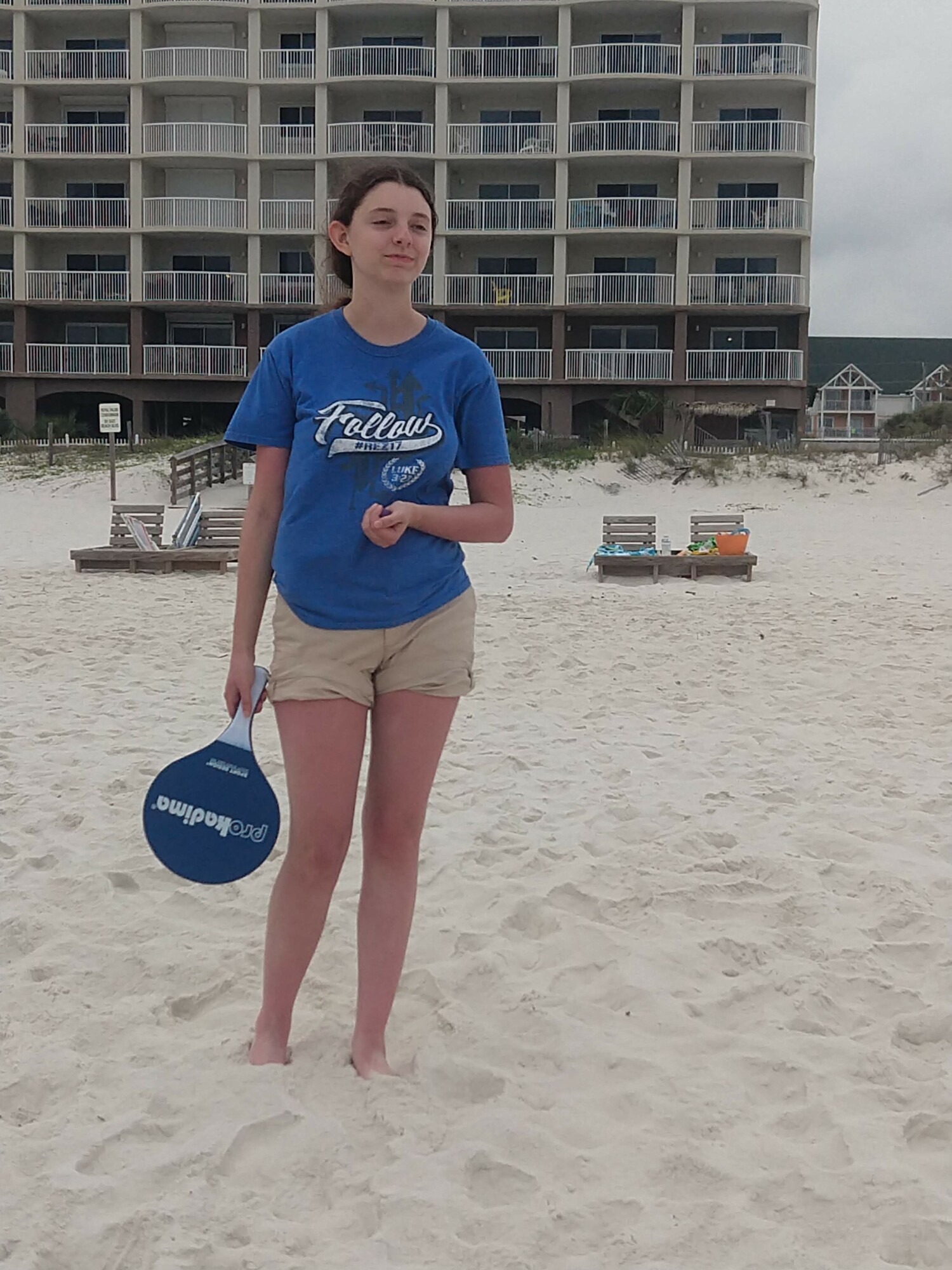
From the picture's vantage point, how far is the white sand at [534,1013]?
7.26 feet

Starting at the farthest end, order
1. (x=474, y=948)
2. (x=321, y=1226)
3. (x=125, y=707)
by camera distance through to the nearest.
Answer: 1. (x=125, y=707)
2. (x=474, y=948)
3. (x=321, y=1226)

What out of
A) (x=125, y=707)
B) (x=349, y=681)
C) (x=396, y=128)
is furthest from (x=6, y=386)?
(x=349, y=681)

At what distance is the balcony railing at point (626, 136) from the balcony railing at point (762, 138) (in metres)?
0.90

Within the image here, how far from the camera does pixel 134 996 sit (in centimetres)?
310

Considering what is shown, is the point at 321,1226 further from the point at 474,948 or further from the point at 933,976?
the point at 933,976

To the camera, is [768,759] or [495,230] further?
[495,230]

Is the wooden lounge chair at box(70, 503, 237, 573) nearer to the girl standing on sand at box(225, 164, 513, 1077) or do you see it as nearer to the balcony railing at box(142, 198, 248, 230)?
the girl standing on sand at box(225, 164, 513, 1077)

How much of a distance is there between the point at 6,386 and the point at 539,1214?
33.8 metres

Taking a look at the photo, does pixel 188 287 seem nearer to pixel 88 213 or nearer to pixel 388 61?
pixel 88 213

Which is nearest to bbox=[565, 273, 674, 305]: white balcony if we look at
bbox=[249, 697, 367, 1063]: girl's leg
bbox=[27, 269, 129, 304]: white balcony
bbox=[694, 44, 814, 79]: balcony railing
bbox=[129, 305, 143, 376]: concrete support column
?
bbox=[694, 44, 814, 79]: balcony railing

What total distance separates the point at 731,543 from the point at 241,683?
11.0m

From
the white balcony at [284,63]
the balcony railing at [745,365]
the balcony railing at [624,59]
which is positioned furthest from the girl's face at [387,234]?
the white balcony at [284,63]

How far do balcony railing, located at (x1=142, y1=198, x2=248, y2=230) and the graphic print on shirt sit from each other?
32.1m

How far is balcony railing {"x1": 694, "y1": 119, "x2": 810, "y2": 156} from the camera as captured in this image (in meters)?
31.3
